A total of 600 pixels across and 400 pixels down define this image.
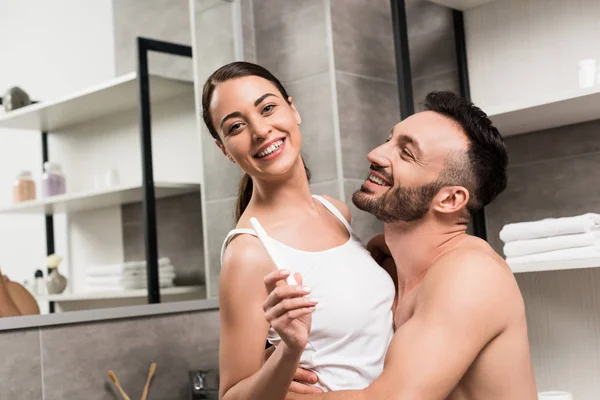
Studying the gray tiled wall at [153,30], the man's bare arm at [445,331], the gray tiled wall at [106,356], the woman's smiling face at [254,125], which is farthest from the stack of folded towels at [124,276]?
the man's bare arm at [445,331]

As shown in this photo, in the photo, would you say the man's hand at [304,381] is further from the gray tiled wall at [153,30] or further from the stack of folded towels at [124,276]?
the gray tiled wall at [153,30]

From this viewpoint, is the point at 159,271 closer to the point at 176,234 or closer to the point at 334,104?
the point at 176,234

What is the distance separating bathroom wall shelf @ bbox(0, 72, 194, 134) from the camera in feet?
6.86

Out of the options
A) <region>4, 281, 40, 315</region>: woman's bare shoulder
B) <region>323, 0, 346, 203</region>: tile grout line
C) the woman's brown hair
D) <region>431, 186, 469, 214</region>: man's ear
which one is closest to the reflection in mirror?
<region>4, 281, 40, 315</region>: woman's bare shoulder

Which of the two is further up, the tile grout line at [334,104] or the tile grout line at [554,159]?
the tile grout line at [334,104]

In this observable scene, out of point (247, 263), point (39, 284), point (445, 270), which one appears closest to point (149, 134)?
point (39, 284)

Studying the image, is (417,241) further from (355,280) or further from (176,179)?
(176,179)

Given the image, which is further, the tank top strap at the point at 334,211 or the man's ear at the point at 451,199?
the tank top strap at the point at 334,211

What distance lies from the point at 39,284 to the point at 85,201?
270mm

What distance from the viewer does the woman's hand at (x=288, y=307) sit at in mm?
1015

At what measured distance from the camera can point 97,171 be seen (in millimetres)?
2238

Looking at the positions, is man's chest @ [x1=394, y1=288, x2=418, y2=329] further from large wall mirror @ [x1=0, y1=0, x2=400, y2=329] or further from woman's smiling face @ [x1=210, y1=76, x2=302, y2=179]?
large wall mirror @ [x1=0, y1=0, x2=400, y2=329]

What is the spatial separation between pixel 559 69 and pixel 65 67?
1477 millimetres

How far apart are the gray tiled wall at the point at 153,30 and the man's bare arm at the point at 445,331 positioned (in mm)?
1453
